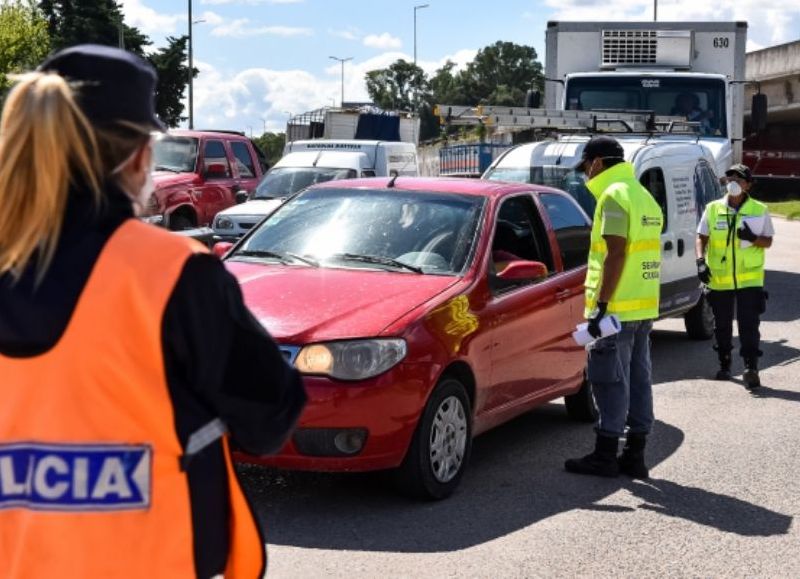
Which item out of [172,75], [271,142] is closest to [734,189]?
[172,75]

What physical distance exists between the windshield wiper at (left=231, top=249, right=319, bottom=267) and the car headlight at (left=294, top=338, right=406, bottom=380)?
1174mm

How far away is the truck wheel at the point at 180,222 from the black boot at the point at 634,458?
11548mm

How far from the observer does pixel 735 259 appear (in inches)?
420

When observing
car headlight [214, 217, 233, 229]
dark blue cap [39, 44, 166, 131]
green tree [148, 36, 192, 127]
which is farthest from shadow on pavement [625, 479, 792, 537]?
green tree [148, 36, 192, 127]

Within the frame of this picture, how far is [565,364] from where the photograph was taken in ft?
26.7

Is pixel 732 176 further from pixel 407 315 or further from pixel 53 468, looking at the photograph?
pixel 53 468

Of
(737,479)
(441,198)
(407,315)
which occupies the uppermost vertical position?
(441,198)

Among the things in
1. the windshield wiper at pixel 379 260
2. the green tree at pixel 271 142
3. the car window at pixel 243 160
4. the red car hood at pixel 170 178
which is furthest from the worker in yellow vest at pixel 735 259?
the green tree at pixel 271 142

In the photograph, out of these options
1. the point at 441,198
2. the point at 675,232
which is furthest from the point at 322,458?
the point at 675,232

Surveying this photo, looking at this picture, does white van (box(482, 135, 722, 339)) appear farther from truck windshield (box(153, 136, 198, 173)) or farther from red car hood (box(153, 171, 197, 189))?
truck windshield (box(153, 136, 198, 173))

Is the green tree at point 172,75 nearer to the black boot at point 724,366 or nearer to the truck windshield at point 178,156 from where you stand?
the truck windshield at point 178,156

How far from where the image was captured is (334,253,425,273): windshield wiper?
7.17 m

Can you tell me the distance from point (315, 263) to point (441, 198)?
36.6 inches

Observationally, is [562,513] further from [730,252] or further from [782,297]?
[782,297]
